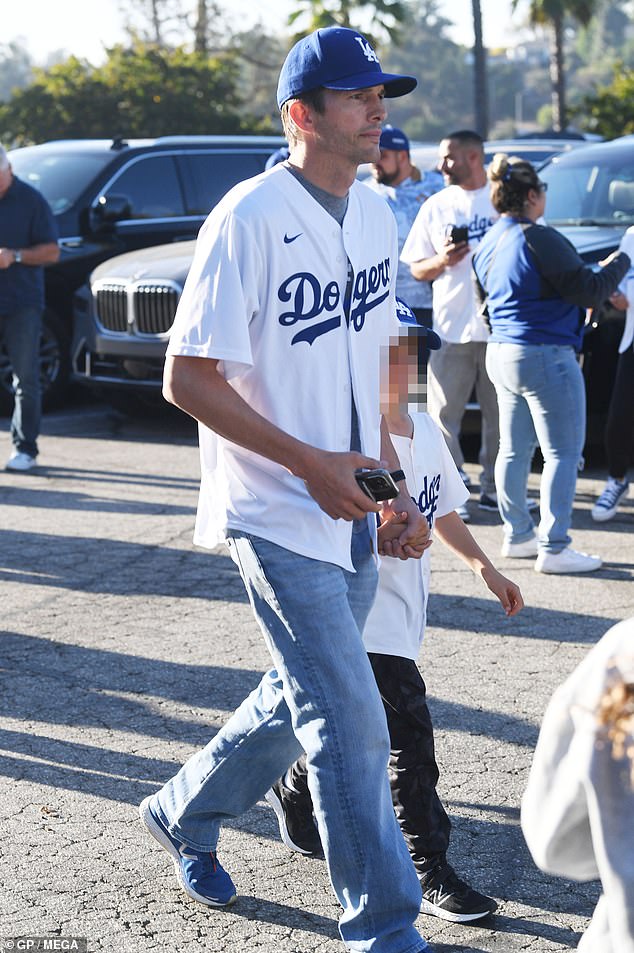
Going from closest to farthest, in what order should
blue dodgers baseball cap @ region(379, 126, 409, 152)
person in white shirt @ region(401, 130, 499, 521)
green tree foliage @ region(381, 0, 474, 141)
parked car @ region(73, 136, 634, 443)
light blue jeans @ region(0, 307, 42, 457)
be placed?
person in white shirt @ region(401, 130, 499, 521) → blue dodgers baseball cap @ region(379, 126, 409, 152) → light blue jeans @ region(0, 307, 42, 457) → parked car @ region(73, 136, 634, 443) → green tree foliage @ region(381, 0, 474, 141)

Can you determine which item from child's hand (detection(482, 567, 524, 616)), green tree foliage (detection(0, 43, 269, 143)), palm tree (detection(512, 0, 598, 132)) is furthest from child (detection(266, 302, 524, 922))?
palm tree (detection(512, 0, 598, 132))

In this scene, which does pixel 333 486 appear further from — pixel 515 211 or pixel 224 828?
pixel 515 211

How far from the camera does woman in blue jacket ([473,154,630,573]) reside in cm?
632

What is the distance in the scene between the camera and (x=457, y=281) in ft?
25.1

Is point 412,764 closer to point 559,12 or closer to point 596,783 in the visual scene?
point 596,783

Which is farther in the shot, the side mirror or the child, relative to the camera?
the side mirror

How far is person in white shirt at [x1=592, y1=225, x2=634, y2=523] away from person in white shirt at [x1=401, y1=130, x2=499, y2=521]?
619mm

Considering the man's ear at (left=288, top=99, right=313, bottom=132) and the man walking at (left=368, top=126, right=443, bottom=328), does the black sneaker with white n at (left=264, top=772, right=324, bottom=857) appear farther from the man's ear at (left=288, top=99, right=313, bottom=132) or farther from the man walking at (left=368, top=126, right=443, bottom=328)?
the man walking at (left=368, top=126, right=443, bottom=328)

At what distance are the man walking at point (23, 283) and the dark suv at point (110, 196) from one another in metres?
2.20

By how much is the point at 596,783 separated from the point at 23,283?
7448mm

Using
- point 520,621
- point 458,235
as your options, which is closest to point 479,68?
point 458,235

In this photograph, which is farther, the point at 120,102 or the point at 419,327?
the point at 120,102

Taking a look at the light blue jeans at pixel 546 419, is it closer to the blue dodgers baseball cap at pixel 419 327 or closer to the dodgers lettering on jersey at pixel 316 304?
the blue dodgers baseball cap at pixel 419 327

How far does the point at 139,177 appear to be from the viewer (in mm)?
11766
